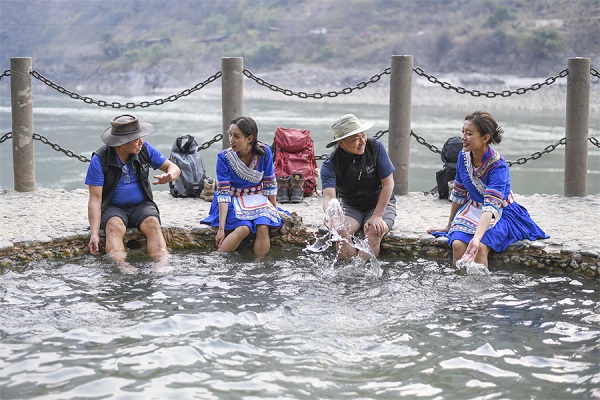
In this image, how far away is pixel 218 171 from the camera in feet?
23.0

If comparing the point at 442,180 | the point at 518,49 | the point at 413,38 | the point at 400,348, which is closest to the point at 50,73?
the point at 413,38

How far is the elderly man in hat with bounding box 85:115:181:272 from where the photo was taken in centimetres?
669

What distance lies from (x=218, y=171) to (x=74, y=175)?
26.5ft

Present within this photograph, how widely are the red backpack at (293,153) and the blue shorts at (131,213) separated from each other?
190cm

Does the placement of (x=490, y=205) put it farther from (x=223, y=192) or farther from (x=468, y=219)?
(x=223, y=192)

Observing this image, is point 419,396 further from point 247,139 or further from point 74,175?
point 74,175

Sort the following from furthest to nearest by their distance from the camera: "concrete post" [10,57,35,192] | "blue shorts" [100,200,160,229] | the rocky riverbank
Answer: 1. "concrete post" [10,57,35,192]
2. "blue shorts" [100,200,160,229]
3. the rocky riverbank

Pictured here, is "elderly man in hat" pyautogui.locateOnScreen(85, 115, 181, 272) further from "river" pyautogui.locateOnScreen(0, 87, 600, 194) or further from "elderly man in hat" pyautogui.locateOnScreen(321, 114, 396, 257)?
"river" pyautogui.locateOnScreen(0, 87, 600, 194)

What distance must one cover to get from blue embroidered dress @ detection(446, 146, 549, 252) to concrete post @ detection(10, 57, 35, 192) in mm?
4719

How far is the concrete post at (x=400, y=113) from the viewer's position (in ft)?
29.8

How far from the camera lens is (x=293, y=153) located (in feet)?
28.8

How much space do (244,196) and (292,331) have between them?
213 centimetres

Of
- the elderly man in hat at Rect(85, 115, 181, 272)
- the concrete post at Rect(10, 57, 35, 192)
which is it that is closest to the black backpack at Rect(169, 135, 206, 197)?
the concrete post at Rect(10, 57, 35, 192)

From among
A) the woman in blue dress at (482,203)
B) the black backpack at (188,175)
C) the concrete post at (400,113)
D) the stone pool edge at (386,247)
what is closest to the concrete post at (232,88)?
the black backpack at (188,175)
